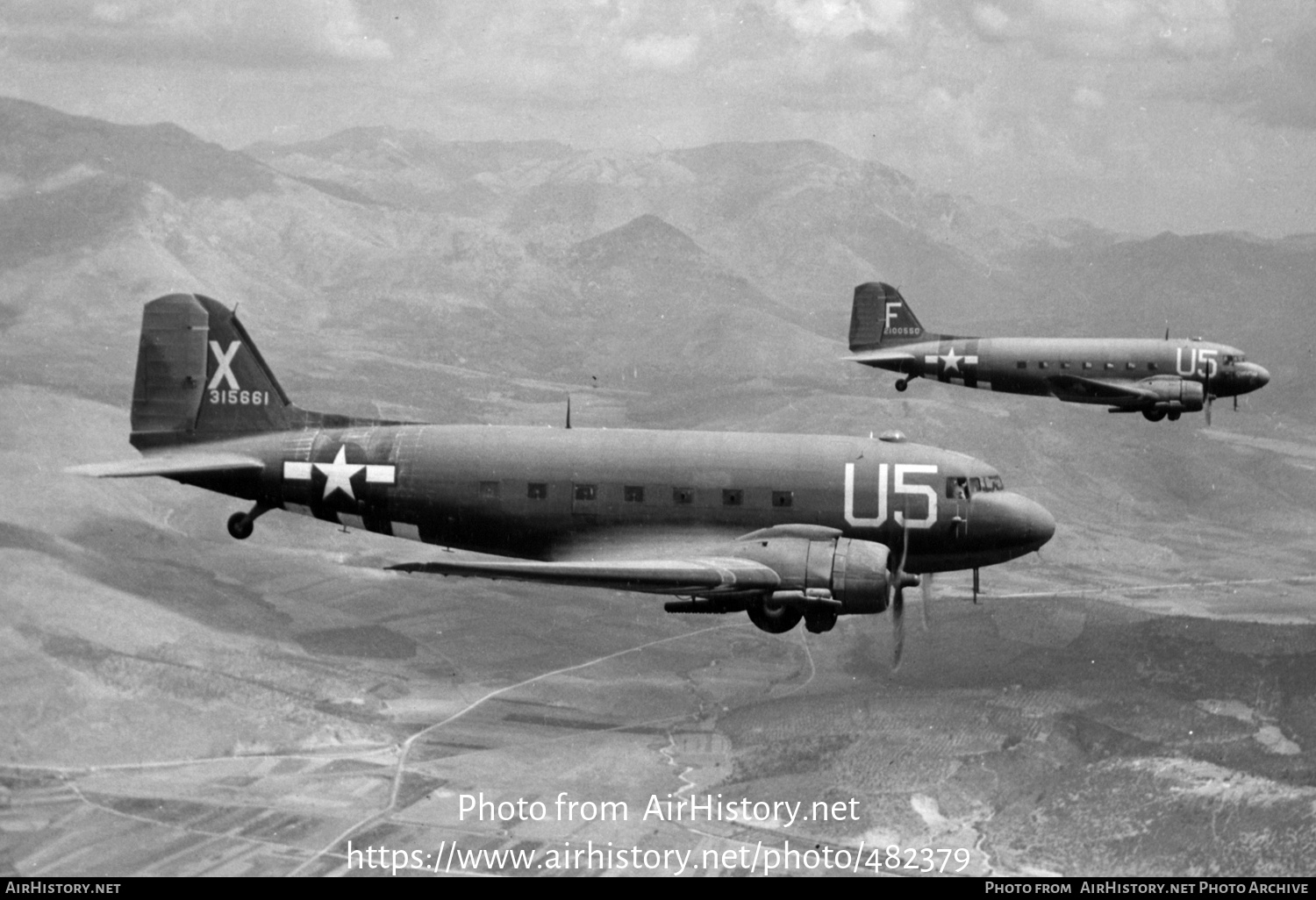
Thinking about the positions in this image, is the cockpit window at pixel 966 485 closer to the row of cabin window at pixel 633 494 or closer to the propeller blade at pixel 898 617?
the propeller blade at pixel 898 617

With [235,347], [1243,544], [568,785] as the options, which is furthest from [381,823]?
[1243,544]

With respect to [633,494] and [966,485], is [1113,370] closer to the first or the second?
[966,485]

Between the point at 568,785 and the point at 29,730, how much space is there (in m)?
33.7

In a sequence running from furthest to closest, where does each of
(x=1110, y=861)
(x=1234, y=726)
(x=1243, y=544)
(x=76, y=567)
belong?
(x=1243, y=544) < (x=76, y=567) < (x=1234, y=726) < (x=1110, y=861)

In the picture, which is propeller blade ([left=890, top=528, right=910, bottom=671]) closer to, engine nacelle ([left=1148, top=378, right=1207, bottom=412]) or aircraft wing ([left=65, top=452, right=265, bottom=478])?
aircraft wing ([left=65, top=452, right=265, bottom=478])

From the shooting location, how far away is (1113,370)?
85125 millimetres

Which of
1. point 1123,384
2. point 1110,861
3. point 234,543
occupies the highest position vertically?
point 1123,384

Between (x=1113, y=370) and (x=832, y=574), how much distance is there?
156 feet

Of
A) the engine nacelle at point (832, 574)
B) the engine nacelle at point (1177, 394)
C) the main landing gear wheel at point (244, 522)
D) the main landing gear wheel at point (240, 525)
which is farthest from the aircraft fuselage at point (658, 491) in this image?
the engine nacelle at point (1177, 394)

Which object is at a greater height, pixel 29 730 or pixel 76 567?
pixel 76 567

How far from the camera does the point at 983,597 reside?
127m

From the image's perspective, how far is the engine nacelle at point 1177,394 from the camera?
8431 centimetres

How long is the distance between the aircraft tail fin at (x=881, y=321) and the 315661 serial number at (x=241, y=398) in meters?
53.6

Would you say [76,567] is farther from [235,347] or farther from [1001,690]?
[1001,690]
